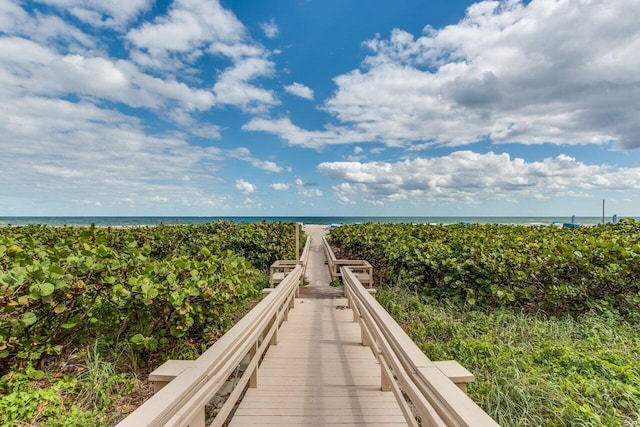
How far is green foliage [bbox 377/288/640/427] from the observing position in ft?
8.67

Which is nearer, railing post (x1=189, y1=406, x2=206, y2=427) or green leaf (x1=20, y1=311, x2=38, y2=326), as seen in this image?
railing post (x1=189, y1=406, x2=206, y2=427)

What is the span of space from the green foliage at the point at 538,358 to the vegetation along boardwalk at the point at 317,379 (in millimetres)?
773

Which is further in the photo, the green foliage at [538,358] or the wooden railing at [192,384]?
the green foliage at [538,358]

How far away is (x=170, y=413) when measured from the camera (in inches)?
56.4

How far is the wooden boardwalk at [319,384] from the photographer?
273cm

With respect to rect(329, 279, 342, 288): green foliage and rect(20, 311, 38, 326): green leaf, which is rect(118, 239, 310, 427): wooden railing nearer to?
rect(20, 311, 38, 326): green leaf

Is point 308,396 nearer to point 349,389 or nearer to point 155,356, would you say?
point 349,389

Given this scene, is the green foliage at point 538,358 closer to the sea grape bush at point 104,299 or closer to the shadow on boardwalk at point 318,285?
the shadow on boardwalk at point 318,285

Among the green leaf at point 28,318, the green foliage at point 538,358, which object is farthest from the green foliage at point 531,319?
the green leaf at point 28,318

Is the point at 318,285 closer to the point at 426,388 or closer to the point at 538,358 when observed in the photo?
the point at 538,358

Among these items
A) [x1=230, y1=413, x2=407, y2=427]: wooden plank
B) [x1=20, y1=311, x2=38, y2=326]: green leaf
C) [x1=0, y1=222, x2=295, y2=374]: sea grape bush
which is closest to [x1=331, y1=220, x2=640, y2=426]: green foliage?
[x1=230, y1=413, x2=407, y2=427]: wooden plank

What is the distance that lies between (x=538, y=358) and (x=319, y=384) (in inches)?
91.6

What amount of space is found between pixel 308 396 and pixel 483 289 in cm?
384

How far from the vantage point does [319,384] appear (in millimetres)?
3324
